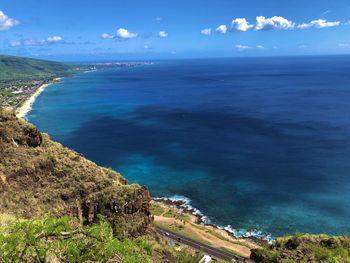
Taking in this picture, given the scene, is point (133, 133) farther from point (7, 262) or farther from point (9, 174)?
point (7, 262)

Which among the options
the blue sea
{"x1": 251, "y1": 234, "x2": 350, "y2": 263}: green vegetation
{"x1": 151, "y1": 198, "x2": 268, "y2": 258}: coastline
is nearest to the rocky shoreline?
{"x1": 151, "y1": 198, "x2": 268, "y2": 258}: coastline

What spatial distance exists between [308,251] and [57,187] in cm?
2083

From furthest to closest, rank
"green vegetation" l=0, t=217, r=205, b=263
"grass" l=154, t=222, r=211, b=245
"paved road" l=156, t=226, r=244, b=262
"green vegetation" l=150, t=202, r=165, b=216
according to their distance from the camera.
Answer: "green vegetation" l=150, t=202, r=165, b=216
"grass" l=154, t=222, r=211, b=245
"paved road" l=156, t=226, r=244, b=262
"green vegetation" l=0, t=217, r=205, b=263

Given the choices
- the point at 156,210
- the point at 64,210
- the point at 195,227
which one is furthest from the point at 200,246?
the point at 64,210

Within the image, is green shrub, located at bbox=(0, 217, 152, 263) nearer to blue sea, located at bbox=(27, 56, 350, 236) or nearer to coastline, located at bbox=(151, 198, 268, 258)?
coastline, located at bbox=(151, 198, 268, 258)

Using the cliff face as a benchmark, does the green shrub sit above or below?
above

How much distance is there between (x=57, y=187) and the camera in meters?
29.7

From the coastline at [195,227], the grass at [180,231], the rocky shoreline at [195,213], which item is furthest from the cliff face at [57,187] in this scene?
the rocky shoreline at [195,213]

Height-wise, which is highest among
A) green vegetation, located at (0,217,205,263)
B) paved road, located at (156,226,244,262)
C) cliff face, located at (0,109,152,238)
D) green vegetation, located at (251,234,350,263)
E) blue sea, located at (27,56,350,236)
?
green vegetation, located at (0,217,205,263)

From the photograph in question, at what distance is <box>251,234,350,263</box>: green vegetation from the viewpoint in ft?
77.9

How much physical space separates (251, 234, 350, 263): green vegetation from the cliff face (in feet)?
32.0

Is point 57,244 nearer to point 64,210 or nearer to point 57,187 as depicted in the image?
point 64,210

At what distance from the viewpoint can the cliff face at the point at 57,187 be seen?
25.8 m

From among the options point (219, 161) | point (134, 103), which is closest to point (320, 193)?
point (219, 161)
